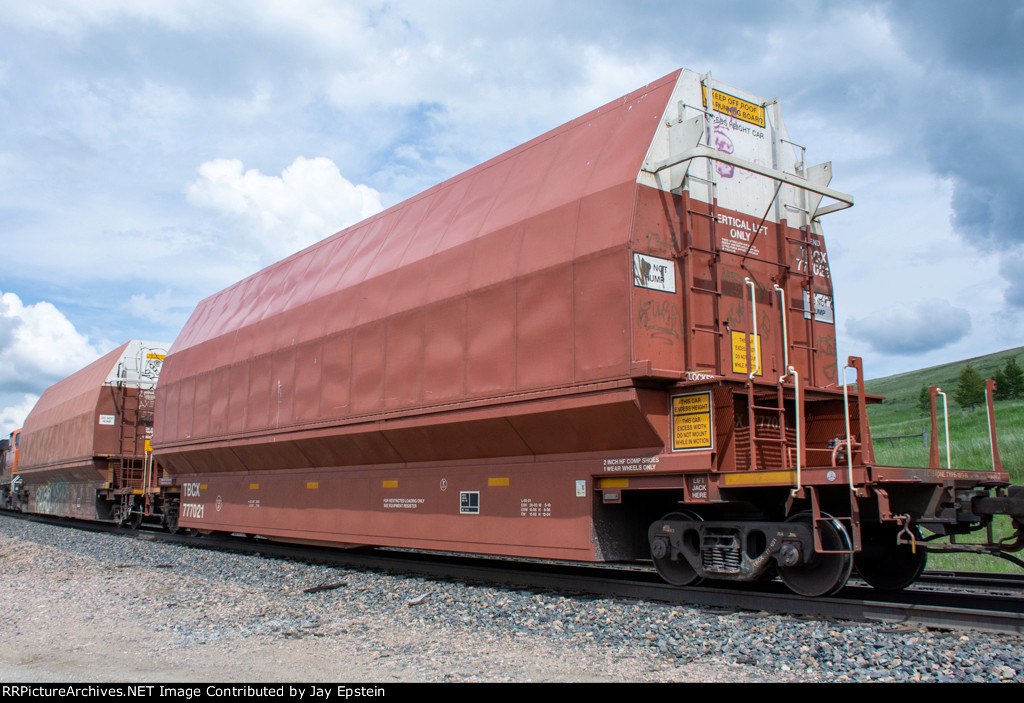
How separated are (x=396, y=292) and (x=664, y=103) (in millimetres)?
4471

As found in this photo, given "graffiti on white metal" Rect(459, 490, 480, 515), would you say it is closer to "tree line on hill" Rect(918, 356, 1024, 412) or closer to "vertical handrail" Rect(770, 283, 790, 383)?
"vertical handrail" Rect(770, 283, 790, 383)

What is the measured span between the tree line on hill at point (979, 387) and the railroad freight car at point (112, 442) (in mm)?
37172

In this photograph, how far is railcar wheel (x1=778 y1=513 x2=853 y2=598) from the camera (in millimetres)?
6211

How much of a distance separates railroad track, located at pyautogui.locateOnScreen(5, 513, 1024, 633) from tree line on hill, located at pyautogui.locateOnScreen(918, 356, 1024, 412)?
36.9 m

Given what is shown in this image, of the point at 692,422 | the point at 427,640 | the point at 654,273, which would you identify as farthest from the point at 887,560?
the point at 427,640

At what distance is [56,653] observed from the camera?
5.98 metres

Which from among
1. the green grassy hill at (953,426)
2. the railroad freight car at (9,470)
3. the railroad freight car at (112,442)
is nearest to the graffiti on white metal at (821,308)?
the green grassy hill at (953,426)

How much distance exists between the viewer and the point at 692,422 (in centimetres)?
721

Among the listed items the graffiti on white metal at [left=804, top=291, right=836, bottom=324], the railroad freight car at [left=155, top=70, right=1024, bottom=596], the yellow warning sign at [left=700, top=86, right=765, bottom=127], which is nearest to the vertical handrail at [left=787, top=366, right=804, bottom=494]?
the railroad freight car at [left=155, top=70, right=1024, bottom=596]

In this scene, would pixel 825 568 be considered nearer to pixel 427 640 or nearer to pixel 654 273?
pixel 654 273

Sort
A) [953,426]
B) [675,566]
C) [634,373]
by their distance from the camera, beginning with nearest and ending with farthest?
[634,373] → [675,566] → [953,426]

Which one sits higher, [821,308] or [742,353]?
[821,308]

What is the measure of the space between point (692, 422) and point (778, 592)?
1716 millimetres

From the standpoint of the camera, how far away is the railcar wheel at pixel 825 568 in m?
6.21
